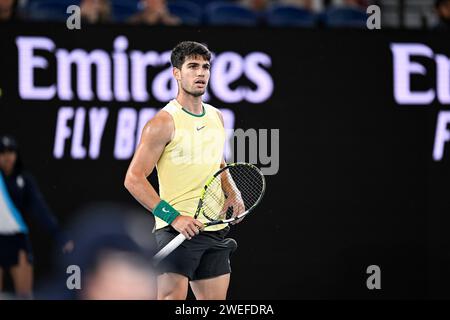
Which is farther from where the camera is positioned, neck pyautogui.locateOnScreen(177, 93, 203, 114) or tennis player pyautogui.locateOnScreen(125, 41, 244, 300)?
neck pyautogui.locateOnScreen(177, 93, 203, 114)

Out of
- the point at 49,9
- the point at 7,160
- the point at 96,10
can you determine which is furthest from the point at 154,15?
the point at 7,160

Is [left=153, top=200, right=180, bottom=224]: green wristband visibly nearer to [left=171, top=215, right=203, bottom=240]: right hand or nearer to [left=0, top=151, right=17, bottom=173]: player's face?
[left=171, top=215, right=203, bottom=240]: right hand

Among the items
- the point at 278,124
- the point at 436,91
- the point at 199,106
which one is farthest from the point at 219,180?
the point at 436,91

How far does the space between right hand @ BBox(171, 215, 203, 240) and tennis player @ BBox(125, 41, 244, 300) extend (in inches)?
2.6

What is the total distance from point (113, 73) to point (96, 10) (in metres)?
0.69

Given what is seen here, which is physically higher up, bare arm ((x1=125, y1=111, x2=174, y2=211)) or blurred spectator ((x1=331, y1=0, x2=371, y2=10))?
blurred spectator ((x1=331, y1=0, x2=371, y2=10))

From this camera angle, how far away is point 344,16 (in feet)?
31.2

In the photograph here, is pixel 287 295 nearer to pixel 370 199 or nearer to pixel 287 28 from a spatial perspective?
pixel 370 199

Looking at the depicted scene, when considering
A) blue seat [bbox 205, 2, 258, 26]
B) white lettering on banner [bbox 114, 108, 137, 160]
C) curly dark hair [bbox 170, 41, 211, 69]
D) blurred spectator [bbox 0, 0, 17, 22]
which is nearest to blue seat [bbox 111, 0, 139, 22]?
blue seat [bbox 205, 2, 258, 26]

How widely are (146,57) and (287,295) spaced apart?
6.59 ft

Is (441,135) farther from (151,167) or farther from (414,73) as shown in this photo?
(151,167)

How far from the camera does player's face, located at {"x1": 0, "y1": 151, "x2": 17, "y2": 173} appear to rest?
26.3 feet

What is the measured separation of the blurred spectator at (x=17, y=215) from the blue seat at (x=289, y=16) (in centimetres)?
248

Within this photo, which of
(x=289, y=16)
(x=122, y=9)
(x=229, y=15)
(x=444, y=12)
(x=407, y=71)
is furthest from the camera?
(x=289, y=16)
